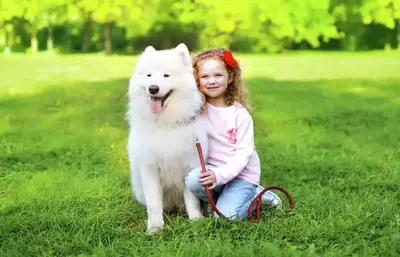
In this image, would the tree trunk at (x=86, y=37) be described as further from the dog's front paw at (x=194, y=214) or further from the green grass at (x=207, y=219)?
the dog's front paw at (x=194, y=214)

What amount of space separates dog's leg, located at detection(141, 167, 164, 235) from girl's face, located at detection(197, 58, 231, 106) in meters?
0.63

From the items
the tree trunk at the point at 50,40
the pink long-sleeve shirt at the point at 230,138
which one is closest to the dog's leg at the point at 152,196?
the pink long-sleeve shirt at the point at 230,138

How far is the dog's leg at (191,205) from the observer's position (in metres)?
3.73

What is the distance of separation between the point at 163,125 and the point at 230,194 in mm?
637

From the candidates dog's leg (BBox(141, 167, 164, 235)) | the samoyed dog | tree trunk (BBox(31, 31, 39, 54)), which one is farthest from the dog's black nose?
tree trunk (BBox(31, 31, 39, 54))

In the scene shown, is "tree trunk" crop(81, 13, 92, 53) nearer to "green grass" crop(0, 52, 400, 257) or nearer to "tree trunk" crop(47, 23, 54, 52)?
"tree trunk" crop(47, 23, 54, 52)

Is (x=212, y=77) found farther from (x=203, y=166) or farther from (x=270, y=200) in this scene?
(x=270, y=200)

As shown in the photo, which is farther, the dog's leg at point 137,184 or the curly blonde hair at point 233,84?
the curly blonde hair at point 233,84

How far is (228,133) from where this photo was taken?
3.82m

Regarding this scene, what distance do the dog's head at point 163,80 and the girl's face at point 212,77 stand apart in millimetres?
211

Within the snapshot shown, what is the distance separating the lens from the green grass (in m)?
3.29

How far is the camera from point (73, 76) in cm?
1402

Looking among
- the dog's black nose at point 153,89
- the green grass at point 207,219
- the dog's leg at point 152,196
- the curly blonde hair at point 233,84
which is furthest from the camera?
the curly blonde hair at point 233,84

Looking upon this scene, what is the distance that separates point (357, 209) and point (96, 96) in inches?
283
